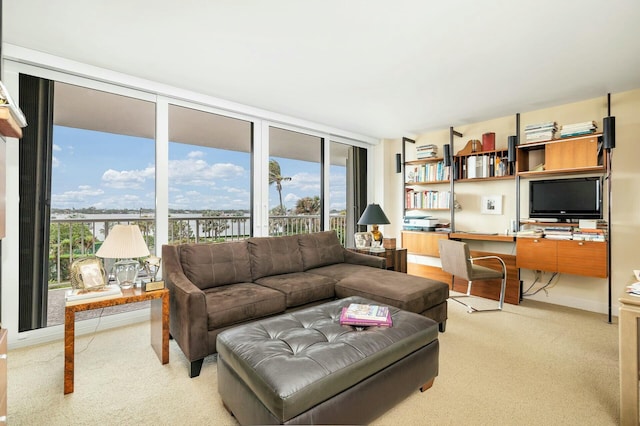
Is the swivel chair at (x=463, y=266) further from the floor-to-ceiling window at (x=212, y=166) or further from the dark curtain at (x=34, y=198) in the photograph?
the dark curtain at (x=34, y=198)

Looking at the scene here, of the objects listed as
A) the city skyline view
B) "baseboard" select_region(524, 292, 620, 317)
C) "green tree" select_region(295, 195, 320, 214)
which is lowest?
"baseboard" select_region(524, 292, 620, 317)

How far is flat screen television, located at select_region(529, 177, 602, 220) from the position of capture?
10.9 feet

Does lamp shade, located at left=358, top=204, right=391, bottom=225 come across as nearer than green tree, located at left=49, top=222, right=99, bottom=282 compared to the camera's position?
No

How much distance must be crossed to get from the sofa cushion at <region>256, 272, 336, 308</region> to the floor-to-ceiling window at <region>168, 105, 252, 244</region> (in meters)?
1.24

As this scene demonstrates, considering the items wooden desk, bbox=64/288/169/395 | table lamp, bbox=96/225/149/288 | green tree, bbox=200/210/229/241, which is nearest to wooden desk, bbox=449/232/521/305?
green tree, bbox=200/210/229/241

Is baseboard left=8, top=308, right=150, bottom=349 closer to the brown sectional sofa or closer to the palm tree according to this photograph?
the brown sectional sofa

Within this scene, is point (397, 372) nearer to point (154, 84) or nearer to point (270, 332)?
point (270, 332)

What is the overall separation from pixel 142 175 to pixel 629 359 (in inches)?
157

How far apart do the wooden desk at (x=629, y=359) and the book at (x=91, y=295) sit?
2.92 m

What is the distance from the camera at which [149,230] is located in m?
3.37

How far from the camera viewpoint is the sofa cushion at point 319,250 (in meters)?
3.43

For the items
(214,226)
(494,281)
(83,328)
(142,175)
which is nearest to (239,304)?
(83,328)

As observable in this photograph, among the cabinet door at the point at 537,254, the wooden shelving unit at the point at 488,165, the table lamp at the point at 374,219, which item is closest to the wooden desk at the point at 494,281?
the cabinet door at the point at 537,254

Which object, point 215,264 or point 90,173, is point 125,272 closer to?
point 215,264
